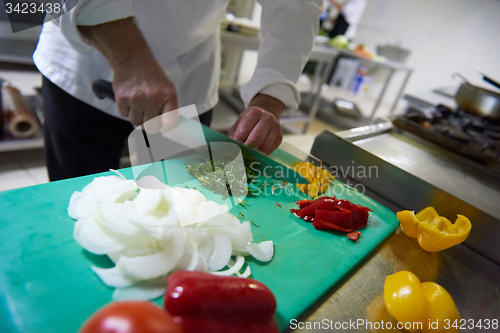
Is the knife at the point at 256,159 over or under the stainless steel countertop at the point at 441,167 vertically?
under

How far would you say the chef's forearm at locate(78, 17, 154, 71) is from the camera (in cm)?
77

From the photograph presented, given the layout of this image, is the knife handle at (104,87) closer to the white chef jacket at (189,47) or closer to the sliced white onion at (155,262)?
the white chef jacket at (189,47)

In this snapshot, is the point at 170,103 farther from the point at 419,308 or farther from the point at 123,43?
the point at 419,308

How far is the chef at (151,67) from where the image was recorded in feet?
2.55

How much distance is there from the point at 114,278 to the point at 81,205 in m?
0.22

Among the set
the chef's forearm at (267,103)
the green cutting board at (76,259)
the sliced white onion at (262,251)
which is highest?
the chef's forearm at (267,103)

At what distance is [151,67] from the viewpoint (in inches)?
30.1

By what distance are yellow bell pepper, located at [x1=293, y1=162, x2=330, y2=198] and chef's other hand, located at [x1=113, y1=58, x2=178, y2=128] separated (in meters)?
0.46

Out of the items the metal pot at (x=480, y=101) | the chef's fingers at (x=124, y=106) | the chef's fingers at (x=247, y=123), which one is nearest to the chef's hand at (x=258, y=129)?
the chef's fingers at (x=247, y=123)

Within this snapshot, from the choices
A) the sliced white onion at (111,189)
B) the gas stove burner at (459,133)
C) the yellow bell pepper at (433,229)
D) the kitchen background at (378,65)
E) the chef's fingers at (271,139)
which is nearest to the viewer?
the sliced white onion at (111,189)

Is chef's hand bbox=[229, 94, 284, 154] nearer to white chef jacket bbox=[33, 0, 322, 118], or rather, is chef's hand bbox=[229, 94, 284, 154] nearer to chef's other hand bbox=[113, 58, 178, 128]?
white chef jacket bbox=[33, 0, 322, 118]

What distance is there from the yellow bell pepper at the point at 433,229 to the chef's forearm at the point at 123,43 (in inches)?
32.5

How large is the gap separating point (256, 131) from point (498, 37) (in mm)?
6305

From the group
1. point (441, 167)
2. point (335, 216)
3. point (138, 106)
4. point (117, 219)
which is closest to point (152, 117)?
point (138, 106)
